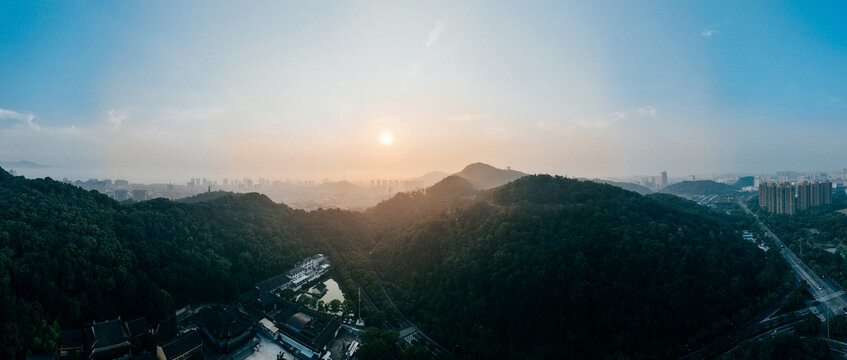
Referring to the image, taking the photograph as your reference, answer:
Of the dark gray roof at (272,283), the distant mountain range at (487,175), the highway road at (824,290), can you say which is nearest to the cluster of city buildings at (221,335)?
the dark gray roof at (272,283)

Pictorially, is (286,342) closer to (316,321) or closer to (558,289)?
(316,321)

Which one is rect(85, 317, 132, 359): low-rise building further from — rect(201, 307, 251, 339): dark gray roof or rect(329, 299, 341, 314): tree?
rect(329, 299, 341, 314): tree

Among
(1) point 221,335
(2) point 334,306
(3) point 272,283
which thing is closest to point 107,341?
(1) point 221,335

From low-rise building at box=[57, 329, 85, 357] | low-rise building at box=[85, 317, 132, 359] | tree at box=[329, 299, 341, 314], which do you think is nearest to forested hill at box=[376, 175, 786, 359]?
tree at box=[329, 299, 341, 314]

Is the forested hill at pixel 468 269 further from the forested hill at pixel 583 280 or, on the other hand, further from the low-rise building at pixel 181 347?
the low-rise building at pixel 181 347

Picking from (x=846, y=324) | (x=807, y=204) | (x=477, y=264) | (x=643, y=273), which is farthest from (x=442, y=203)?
(x=807, y=204)

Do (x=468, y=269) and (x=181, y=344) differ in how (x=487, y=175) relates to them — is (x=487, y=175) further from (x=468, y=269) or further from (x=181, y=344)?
(x=181, y=344)
